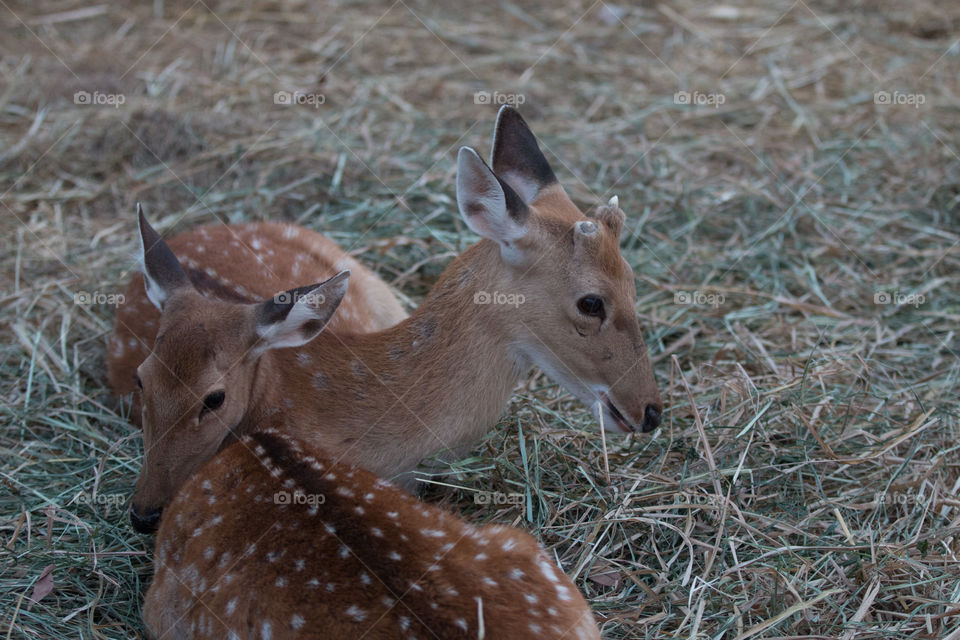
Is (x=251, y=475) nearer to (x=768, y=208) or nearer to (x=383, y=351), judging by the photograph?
(x=383, y=351)

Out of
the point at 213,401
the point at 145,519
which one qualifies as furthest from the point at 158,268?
the point at 145,519

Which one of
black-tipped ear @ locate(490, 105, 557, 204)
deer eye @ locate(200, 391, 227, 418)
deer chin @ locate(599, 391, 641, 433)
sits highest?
black-tipped ear @ locate(490, 105, 557, 204)

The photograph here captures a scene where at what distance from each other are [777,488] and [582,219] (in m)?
1.43

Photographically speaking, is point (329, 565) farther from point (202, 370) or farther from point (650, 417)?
point (650, 417)

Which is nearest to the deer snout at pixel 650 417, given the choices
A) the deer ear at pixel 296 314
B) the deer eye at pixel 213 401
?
the deer ear at pixel 296 314

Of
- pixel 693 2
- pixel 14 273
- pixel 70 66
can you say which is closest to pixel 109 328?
pixel 14 273

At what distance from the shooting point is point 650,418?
3914 millimetres

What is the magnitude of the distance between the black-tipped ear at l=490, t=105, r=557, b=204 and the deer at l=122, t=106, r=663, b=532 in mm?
227

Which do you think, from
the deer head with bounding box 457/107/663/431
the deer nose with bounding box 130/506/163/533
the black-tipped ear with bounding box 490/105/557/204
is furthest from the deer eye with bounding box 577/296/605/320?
the deer nose with bounding box 130/506/163/533

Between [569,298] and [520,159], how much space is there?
771mm

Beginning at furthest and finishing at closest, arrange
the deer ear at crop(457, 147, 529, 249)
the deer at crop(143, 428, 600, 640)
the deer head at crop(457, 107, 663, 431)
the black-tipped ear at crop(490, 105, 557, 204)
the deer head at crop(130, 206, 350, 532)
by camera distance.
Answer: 1. the black-tipped ear at crop(490, 105, 557, 204)
2. the deer head at crop(457, 107, 663, 431)
3. the deer ear at crop(457, 147, 529, 249)
4. the deer head at crop(130, 206, 350, 532)
5. the deer at crop(143, 428, 600, 640)

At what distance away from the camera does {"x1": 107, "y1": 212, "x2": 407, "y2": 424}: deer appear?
14.1 feet

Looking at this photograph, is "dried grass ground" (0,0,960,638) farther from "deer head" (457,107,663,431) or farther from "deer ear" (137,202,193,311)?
"deer ear" (137,202,193,311)

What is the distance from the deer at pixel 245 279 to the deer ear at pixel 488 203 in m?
0.88
